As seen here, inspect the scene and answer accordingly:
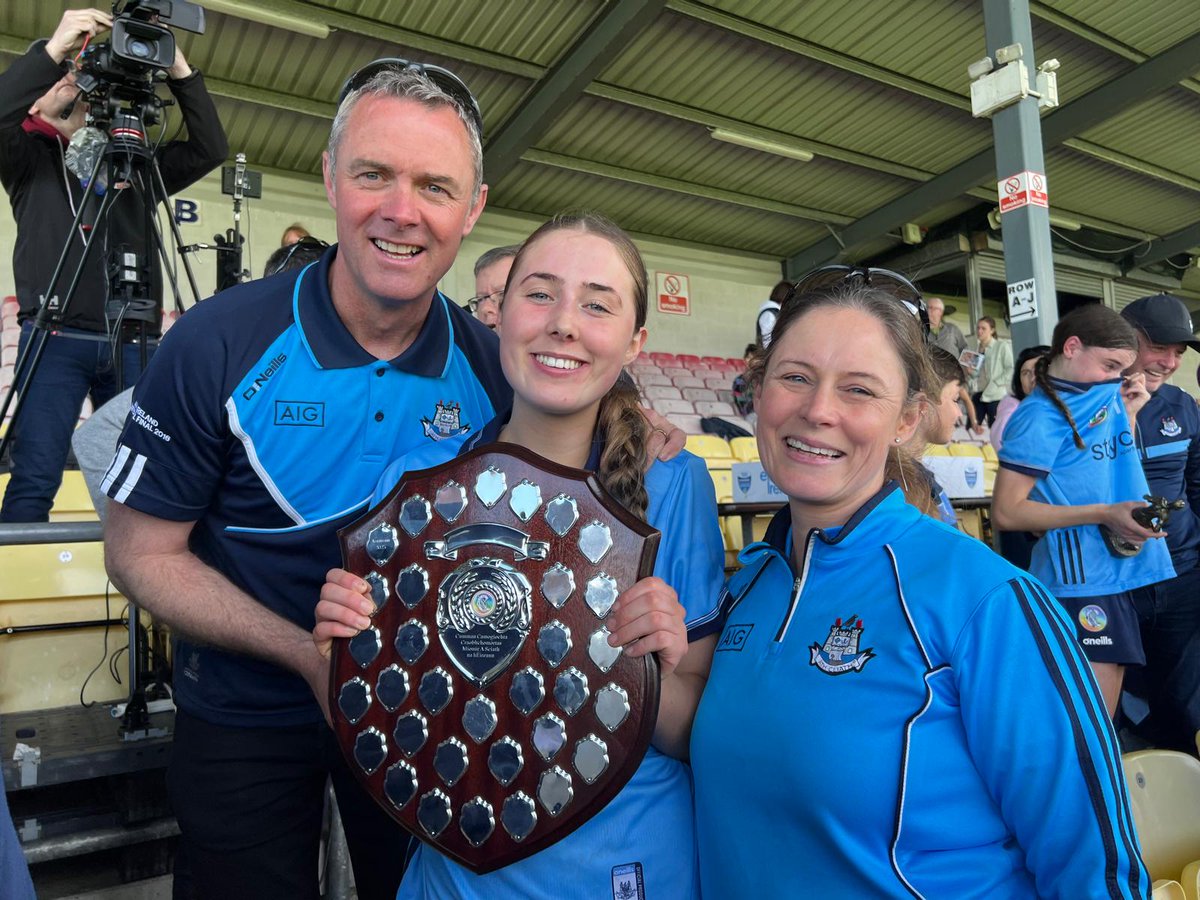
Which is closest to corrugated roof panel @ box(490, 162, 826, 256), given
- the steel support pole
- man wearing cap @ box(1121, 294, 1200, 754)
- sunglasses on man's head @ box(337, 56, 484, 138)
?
the steel support pole

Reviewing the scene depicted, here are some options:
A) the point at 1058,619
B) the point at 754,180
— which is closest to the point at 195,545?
the point at 1058,619

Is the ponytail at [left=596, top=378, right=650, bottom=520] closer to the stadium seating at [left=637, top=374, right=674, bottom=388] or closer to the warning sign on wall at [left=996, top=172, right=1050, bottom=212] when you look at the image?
the warning sign on wall at [left=996, top=172, right=1050, bottom=212]

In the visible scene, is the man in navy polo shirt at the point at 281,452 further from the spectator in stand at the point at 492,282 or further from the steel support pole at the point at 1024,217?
the steel support pole at the point at 1024,217

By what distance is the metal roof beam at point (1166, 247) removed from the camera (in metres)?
15.0

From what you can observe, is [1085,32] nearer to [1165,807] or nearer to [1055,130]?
[1055,130]

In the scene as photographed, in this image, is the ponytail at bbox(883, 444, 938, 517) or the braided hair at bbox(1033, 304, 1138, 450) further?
the braided hair at bbox(1033, 304, 1138, 450)

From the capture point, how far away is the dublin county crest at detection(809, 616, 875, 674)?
1039 millimetres

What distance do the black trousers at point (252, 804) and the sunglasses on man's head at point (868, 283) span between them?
112 cm

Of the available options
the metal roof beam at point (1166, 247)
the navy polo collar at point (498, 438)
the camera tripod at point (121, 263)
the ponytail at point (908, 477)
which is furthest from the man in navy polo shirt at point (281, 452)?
the metal roof beam at point (1166, 247)

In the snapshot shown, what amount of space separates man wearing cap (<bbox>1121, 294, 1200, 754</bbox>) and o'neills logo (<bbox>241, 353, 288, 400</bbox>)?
2.88 metres

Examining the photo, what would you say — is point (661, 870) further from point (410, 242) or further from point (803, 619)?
point (410, 242)

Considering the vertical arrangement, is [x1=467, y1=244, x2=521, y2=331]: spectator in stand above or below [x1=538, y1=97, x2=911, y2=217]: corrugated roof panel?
below

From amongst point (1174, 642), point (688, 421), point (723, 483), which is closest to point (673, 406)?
point (688, 421)

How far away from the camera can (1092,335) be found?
9.00ft
